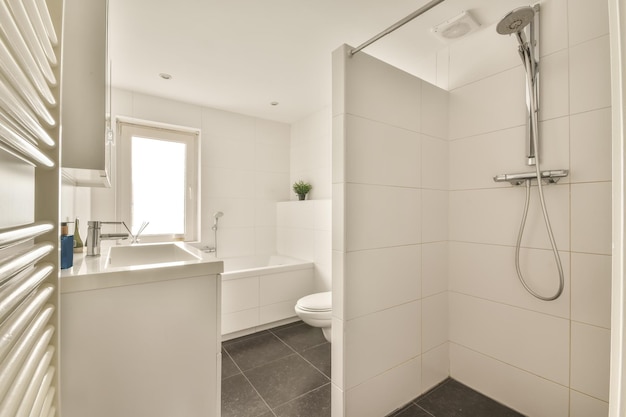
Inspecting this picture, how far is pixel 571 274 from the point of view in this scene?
4.61 feet

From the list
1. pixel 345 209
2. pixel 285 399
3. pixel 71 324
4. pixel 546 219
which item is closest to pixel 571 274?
pixel 546 219

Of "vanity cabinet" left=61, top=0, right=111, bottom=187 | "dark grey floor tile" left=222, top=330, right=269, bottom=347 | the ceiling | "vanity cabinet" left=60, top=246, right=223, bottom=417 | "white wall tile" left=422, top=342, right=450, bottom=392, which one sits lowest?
"dark grey floor tile" left=222, top=330, right=269, bottom=347

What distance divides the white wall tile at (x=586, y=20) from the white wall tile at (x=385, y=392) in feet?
6.44

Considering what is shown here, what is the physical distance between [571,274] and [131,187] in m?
3.58

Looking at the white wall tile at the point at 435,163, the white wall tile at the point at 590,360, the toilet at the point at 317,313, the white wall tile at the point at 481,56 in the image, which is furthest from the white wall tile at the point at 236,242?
the white wall tile at the point at 590,360

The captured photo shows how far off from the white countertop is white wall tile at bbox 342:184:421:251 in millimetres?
707

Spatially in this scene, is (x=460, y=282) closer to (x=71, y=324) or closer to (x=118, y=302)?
(x=118, y=302)

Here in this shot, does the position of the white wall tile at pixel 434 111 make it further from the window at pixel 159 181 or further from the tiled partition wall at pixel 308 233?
the window at pixel 159 181

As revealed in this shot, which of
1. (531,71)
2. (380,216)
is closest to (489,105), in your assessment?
(531,71)

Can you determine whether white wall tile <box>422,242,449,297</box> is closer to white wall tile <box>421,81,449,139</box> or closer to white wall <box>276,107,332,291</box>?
white wall tile <box>421,81,449,139</box>

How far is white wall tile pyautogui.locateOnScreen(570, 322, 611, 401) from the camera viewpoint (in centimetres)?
129

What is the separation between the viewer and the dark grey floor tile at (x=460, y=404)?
1572 millimetres

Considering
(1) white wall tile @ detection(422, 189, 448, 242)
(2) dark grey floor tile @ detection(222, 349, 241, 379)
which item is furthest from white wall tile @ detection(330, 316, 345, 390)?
(2) dark grey floor tile @ detection(222, 349, 241, 379)

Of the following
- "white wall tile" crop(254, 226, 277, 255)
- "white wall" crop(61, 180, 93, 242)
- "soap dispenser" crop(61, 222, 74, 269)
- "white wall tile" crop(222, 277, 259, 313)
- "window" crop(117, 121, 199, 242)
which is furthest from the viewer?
"white wall tile" crop(254, 226, 277, 255)
